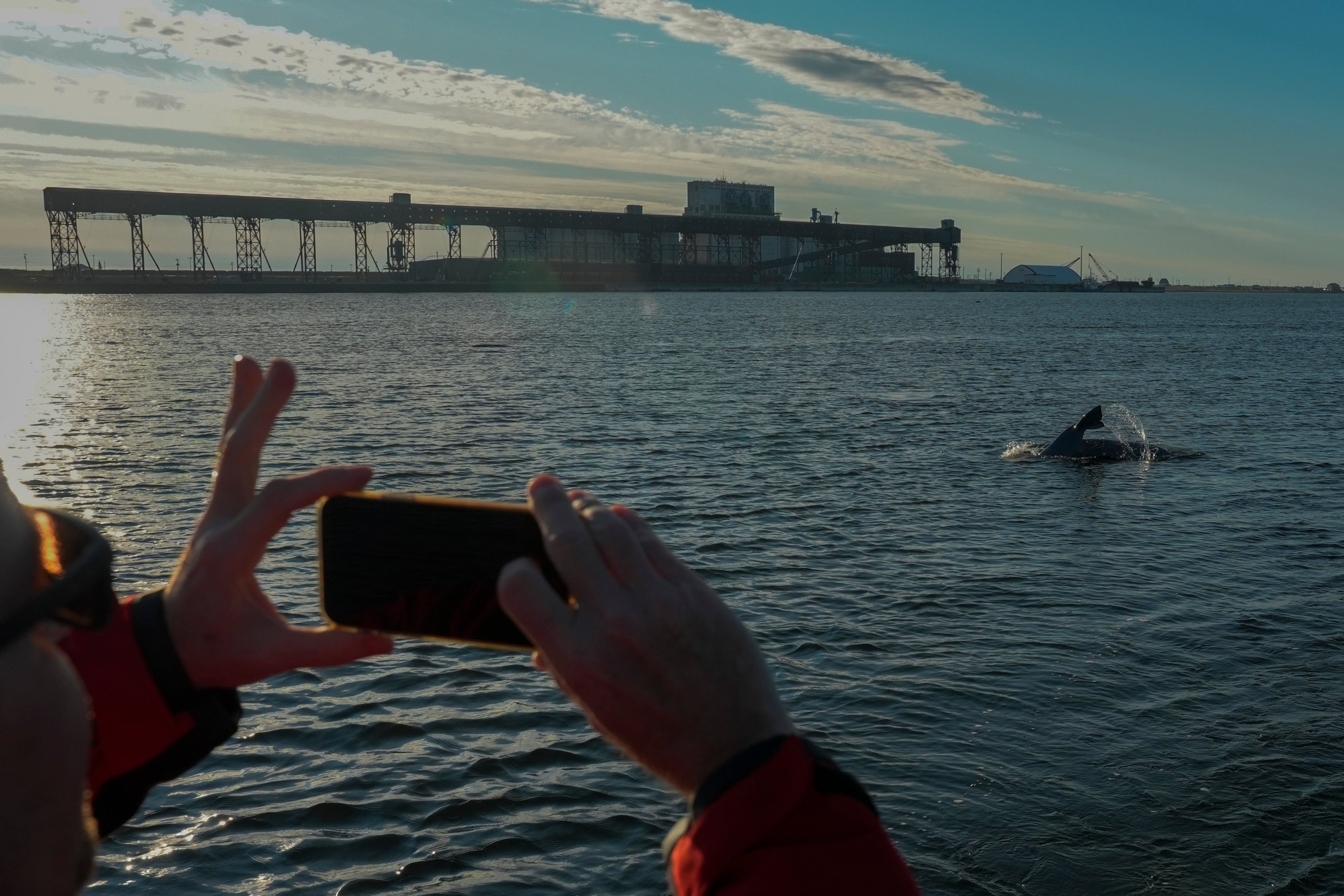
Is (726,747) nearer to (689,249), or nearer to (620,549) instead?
(620,549)

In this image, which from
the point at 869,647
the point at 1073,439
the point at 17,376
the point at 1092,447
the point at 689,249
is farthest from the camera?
the point at 689,249

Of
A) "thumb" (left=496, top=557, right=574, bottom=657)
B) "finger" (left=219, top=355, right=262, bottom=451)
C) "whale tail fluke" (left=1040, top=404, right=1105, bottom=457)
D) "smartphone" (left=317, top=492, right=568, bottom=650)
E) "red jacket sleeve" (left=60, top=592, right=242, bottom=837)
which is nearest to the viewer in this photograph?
"thumb" (left=496, top=557, right=574, bottom=657)

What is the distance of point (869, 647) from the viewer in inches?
396

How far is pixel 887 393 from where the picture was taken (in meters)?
35.0

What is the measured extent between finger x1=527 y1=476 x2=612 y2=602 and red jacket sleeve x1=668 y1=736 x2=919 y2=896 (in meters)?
0.23

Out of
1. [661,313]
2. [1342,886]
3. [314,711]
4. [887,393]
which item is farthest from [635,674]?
[661,313]

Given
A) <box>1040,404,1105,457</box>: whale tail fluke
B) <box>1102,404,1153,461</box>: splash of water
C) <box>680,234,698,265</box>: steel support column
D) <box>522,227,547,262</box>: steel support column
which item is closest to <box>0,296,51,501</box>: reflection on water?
<box>1040,404,1105,457</box>: whale tail fluke

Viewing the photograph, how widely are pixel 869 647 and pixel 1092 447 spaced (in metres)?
12.6

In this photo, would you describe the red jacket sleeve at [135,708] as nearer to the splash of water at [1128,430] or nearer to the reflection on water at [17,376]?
the reflection on water at [17,376]

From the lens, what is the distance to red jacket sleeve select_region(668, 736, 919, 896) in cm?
108

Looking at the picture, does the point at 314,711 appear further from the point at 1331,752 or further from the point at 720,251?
the point at 720,251

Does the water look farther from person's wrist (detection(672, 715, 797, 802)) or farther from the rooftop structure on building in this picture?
the rooftop structure on building

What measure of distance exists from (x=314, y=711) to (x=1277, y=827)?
6.75 metres

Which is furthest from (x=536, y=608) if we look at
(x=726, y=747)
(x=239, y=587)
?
(x=239, y=587)
